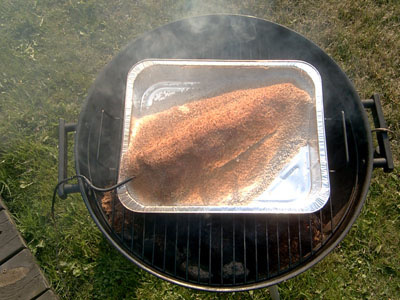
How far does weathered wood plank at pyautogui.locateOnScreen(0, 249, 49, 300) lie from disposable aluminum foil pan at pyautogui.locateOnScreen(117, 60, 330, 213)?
4.80 ft

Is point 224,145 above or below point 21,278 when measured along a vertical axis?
above

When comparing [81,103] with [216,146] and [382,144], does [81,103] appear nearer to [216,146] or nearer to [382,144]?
[216,146]

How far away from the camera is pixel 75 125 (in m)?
2.38

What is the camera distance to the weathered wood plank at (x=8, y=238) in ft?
9.79

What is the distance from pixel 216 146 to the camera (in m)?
2.20

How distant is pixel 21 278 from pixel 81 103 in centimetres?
185

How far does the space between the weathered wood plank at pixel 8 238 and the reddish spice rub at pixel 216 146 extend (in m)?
1.61

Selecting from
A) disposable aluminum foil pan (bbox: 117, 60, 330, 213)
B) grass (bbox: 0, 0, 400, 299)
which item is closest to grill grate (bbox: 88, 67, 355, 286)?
disposable aluminum foil pan (bbox: 117, 60, 330, 213)

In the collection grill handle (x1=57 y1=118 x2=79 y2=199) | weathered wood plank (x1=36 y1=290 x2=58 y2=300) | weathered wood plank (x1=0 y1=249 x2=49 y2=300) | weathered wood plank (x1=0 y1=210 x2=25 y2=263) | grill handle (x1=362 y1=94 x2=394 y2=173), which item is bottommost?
weathered wood plank (x1=36 y1=290 x2=58 y2=300)

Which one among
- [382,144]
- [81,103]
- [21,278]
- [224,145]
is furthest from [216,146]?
[21,278]

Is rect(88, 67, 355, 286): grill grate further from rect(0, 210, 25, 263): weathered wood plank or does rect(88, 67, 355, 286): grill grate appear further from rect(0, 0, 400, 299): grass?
rect(0, 210, 25, 263): weathered wood plank

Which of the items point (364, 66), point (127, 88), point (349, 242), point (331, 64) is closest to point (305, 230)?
point (349, 242)

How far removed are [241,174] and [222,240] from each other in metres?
0.48

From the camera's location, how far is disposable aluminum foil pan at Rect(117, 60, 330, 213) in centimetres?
219
